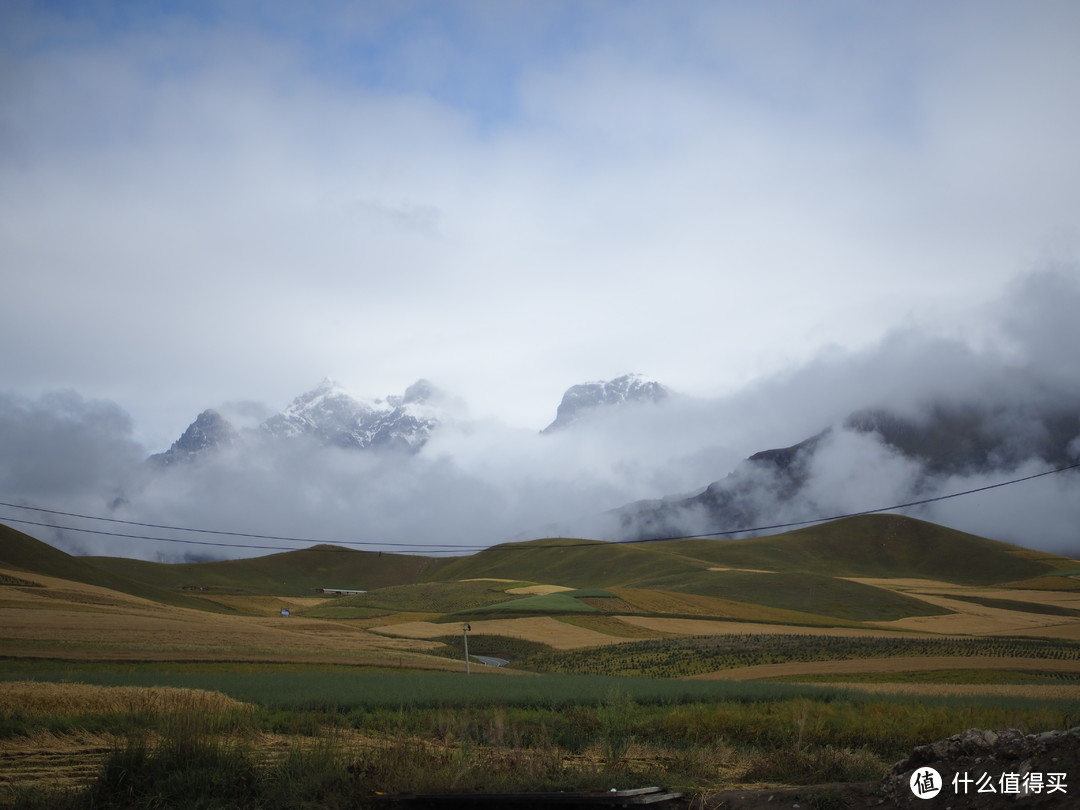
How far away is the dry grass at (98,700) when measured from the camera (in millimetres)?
20469

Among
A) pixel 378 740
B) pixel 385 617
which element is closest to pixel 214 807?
pixel 378 740

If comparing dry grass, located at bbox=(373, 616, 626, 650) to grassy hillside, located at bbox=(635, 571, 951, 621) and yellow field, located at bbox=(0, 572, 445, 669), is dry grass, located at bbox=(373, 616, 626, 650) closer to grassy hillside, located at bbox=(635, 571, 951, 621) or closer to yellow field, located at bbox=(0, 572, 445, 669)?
yellow field, located at bbox=(0, 572, 445, 669)

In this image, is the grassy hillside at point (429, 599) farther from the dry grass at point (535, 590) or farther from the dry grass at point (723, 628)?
the dry grass at point (723, 628)

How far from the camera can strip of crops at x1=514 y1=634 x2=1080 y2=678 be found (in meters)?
58.2

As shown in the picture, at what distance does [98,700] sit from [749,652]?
5215 centimetres

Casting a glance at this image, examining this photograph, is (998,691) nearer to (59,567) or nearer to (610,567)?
(59,567)

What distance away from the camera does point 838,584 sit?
131 metres

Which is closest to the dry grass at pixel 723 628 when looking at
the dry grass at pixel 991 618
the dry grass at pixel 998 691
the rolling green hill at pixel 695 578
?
the dry grass at pixel 991 618

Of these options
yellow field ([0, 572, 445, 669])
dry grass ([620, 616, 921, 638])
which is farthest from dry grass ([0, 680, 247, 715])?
dry grass ([620, 616, 921, 638])

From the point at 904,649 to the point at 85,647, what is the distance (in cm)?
6039

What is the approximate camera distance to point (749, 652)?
63.3m

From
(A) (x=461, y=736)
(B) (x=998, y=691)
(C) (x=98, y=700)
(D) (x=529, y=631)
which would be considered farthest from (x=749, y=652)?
(C) (x=98, y=700)

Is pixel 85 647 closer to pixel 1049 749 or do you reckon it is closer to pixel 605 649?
pixel 605 649

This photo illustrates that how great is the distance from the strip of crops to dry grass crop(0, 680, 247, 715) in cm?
3466
